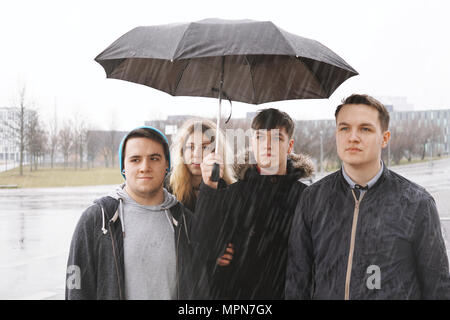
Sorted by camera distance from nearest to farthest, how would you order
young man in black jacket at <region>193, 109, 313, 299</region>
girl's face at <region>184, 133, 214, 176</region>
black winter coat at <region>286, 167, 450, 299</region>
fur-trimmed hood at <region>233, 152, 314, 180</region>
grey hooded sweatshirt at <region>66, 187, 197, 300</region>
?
1. black winter coat at <region>286, 167, 450, 299</region>
2. grey hooded sweatshirt at <region>66, 187, 197, 300</region>
3. young man in black jacket at <region>193, 109, 313, 299</region>
4. fur-trimmed hood at <region>233, 152, 314, 180</region>
5. girl's face at <region>184, 133, 214, 176</region>

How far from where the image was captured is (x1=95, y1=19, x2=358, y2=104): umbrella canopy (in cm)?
277

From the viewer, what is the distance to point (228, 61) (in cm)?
380

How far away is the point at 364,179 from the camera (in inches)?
107

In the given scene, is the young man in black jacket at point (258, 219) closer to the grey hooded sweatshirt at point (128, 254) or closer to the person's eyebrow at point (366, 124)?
the grey hooded sweatshirt at point (128, 254)

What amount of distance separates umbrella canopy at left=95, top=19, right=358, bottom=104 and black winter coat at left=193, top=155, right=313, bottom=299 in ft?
2.98

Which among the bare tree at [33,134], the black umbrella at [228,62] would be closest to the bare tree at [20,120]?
the bare tree at [33,134]

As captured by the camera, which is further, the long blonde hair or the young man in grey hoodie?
the long blonde hair

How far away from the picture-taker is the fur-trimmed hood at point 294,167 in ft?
10.7

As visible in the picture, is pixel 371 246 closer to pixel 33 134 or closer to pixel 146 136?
pixel 146 136

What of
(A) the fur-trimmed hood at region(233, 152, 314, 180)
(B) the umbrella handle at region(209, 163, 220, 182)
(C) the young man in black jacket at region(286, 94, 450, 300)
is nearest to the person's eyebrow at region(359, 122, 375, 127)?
(C) the young man in black jacket at region(286, 94, 450, 300)

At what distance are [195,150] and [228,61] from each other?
847 mm

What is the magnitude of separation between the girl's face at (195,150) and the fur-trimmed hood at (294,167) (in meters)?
0.28

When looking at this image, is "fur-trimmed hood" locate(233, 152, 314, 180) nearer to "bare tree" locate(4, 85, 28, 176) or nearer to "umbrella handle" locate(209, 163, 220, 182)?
"umbrella handle" locate(209, 163, 220, 182)

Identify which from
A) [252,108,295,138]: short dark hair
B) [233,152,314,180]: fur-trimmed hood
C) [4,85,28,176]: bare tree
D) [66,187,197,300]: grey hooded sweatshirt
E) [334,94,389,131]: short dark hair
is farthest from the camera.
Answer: [4,85,28,176]: bare tree
